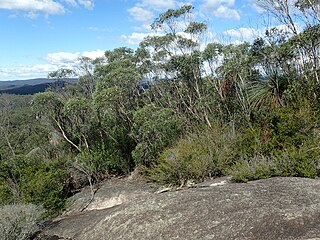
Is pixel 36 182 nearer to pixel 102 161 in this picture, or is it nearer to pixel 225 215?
pixel 102 161

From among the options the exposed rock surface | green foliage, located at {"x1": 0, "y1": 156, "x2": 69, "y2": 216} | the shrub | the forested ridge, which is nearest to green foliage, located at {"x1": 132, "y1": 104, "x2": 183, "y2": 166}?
the forested ridge

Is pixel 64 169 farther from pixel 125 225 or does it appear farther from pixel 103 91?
pixel 125 225

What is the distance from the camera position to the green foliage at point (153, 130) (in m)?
16.5

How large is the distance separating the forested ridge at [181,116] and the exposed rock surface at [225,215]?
3648mm

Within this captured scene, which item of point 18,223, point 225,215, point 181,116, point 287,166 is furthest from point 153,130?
point 225,215

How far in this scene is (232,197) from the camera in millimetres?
7027

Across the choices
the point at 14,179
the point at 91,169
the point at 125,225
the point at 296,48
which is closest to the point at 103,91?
the point at 91,169

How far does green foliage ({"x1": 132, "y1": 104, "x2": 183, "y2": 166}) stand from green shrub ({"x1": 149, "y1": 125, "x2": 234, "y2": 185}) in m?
1.48

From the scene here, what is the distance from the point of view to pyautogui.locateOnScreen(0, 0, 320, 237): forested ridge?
13.5m

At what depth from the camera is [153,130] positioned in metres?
16.9

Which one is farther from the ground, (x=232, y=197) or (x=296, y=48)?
(x=296, y=48)

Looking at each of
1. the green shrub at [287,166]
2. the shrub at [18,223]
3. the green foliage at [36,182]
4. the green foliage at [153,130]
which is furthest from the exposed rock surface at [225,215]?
the green foliage at [36,182]

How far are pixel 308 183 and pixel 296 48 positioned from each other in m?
11.1

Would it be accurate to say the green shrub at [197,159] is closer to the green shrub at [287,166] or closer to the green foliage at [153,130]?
the green foliage at [153,130]
